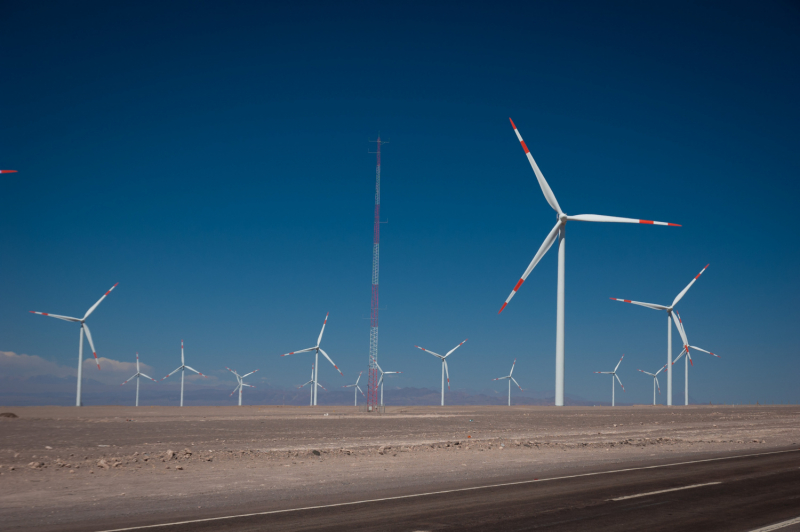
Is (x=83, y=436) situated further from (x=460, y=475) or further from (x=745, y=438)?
(x=745, y=438)

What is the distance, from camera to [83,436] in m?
39.4

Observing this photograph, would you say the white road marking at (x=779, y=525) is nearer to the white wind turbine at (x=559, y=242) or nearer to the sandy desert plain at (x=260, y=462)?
the sandy desert plain at (x=260, y=462)

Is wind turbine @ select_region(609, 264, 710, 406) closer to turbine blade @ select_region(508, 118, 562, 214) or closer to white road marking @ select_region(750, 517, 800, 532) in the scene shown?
turbine blade @ select_region(508, 118, 562, 214)

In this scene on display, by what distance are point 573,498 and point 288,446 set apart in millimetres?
21281

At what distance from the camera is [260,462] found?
2569 centimetres

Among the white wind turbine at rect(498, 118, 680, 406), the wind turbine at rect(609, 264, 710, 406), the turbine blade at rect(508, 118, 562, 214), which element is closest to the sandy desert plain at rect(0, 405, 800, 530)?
the white wind turbine at rect(498, 118, 680, 406)

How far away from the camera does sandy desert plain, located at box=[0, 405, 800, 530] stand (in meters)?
15.8

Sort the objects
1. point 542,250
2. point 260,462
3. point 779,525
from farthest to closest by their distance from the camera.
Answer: point 542,250
point 260,462
point 779,525

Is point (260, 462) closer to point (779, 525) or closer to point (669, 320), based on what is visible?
point (779, 525)

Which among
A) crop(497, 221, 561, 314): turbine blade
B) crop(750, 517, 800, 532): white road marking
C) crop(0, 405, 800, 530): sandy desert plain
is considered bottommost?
crop(0, 405, 800, 530): sandy desert plain

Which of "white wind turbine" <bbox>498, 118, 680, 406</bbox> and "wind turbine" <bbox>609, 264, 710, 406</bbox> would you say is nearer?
"white wind turbine" <bbox>498, 118, 680, 406</bbox>

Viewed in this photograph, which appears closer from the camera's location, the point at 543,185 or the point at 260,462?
the point at 260,462

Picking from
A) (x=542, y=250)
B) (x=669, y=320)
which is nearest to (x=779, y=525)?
(x=542, y=250)

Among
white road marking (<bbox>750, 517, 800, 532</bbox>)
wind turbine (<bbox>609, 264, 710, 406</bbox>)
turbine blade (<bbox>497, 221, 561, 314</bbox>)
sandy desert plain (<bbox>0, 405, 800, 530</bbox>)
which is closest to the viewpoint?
white road marking (<bbox>750, 517, 800, 532</bbox>)
